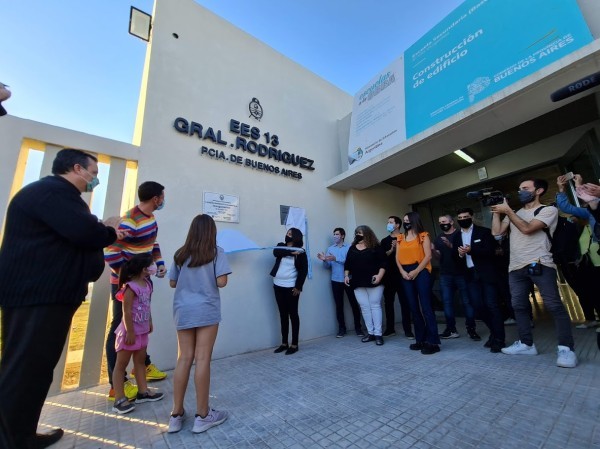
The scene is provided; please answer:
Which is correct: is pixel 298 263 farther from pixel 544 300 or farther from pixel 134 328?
pixel 544 300

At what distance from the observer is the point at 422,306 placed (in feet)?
10.6

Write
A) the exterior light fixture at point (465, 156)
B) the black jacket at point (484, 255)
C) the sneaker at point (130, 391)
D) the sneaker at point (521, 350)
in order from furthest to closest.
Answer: the exterior light fixture at point (465, 156), the black jacket at point (484, 255), the sneaker at point (521, 350), the sneaker at point (130, 391)

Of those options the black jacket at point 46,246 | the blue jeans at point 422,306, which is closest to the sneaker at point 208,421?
the black jacket at point 46,246

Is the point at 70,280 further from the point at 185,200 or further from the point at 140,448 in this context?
the point at 185,200

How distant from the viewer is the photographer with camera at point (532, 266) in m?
2.39

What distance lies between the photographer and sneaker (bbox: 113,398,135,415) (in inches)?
80.6

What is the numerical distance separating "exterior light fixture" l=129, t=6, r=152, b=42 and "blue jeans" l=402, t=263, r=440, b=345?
Result: 4880mm

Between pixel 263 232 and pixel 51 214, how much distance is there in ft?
9.57

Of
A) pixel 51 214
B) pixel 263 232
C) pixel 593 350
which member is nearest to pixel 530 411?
pixel 593 350

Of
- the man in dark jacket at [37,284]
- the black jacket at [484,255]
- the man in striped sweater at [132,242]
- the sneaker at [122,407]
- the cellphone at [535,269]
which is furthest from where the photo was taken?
the black jacket at [484,255]

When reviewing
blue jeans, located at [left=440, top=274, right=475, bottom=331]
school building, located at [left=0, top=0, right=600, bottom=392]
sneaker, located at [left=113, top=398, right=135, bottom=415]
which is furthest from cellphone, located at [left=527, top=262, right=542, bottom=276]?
sneaker, located at [left=113, top=398, right=135, bottom=415]

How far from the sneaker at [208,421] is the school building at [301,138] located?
1.55 m

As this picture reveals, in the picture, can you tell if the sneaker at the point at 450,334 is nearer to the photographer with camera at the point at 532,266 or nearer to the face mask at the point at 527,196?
the photographer with camera at the point at 532,266

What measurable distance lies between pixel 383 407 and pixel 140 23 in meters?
5.40
